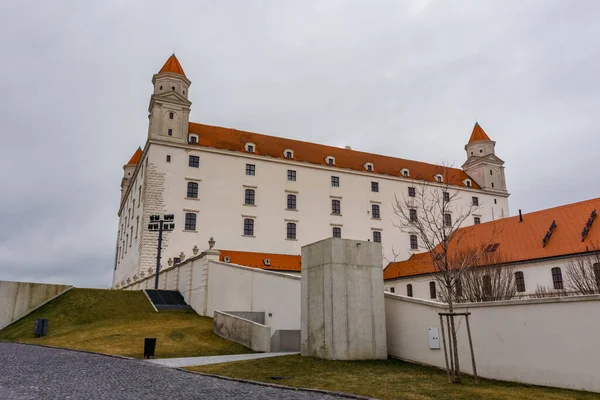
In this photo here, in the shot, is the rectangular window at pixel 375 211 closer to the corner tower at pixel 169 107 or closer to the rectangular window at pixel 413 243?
the rectangular window at pixel 413 243

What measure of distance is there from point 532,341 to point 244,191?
36.5 metres

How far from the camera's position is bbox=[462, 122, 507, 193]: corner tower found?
191ft

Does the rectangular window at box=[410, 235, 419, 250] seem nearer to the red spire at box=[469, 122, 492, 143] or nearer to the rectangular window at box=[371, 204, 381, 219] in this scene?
the rectangular window at box=[371, 204, 381, 219]

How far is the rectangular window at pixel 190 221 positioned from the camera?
41.2 m

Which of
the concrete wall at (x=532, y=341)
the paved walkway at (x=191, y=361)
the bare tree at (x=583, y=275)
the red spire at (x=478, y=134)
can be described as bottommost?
the paved walkway at (x=191, y=361)

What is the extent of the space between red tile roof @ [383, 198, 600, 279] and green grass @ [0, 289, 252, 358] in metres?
18.9

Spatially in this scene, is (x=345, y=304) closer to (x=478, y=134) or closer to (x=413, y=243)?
(x=413, y=243)

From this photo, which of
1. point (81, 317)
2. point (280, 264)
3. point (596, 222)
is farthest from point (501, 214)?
point (81, 317)

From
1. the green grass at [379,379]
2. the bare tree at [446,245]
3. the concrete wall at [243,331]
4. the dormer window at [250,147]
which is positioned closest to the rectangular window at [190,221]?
the dormer window at [250,147]

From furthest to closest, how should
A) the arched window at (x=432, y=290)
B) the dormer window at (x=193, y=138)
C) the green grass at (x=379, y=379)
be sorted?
1. the dormer window at (x=193, y=138)
2. the arched window at (x=432, y=290)
3. the green grass at (x=379, y=379)

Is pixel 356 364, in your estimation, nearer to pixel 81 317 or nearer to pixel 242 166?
pixel 81 317

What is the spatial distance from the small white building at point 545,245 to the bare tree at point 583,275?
0.06 m

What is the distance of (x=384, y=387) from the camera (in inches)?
352

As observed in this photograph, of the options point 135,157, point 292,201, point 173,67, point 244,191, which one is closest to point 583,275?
point 292,201
